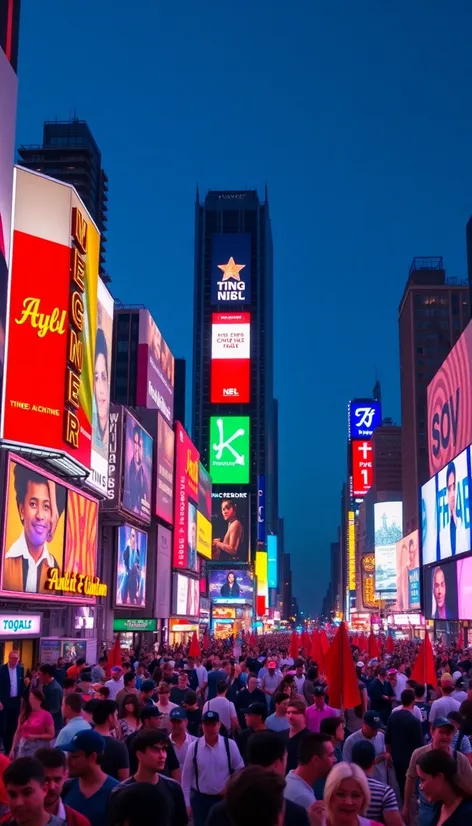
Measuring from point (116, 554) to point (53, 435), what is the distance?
17962 mm

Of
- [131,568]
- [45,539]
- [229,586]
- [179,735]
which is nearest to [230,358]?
[229,586]

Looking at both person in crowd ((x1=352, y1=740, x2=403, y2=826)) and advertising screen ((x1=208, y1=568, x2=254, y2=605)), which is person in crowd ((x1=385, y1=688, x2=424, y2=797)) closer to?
person in crowd ((x1=352, y1=740, x2=403, y2=826))

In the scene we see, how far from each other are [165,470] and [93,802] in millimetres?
56783

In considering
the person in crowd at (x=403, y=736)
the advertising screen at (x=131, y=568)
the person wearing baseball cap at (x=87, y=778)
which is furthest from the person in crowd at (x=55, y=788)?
the advertising screen at (x=131, y=568)

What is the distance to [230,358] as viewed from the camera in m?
125

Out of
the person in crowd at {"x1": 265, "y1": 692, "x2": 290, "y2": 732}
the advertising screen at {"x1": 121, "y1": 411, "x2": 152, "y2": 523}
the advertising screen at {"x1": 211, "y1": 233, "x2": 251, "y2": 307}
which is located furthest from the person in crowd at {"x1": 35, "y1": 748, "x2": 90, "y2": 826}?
the advertising screen at {"x1": 211, "y1": 233, "x2": 251, "y2": 307}

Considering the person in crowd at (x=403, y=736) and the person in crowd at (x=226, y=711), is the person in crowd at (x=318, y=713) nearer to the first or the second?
the person in crowd at (x=403, y=736)

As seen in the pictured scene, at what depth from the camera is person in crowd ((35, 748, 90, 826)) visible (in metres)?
5.59

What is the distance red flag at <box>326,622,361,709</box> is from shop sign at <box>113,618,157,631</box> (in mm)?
37301

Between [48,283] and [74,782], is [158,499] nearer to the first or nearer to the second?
[48,283]

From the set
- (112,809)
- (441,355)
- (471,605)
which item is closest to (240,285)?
(441,355)

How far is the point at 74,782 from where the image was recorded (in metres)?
6.70

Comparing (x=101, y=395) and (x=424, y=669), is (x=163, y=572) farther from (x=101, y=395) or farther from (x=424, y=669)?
(x=424, y=669)

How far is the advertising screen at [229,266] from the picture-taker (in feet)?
443
